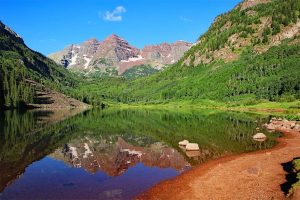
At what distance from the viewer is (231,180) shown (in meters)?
46.7

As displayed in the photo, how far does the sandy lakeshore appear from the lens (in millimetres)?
40500

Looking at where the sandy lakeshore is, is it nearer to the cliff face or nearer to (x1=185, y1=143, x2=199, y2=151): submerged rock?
the cliff face

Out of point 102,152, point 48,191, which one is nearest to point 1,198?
point 48,191

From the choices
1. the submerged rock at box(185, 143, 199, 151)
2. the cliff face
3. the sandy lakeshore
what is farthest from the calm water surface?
the sandy lakeshore

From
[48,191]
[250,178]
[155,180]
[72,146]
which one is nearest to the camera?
[48,191]

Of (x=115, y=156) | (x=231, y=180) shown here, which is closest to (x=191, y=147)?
(x=115, y=156)

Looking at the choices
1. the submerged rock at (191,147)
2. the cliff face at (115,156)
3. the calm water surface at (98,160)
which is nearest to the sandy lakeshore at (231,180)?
the calm water surface at (98,160)

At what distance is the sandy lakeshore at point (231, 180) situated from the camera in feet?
133

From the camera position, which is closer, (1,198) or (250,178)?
(1,198)

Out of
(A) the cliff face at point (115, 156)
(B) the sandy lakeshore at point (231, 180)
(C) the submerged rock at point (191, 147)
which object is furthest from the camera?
(C) the submerged rock at point (191, 147)

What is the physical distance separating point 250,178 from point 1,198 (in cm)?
3202

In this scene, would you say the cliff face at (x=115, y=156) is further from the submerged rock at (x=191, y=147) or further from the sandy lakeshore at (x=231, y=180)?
the sandy lakeshore at (x=231, y=180)

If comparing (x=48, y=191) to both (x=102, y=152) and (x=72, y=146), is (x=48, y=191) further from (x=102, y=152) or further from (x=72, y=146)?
(x=72, y=146)

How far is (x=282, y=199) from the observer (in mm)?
36438
